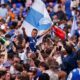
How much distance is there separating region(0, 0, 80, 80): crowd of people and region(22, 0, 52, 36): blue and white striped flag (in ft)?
0.47

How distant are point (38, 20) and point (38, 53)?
102 inches

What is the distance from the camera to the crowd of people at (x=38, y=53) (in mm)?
10906

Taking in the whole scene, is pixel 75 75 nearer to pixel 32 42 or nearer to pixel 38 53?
pixel 38 53

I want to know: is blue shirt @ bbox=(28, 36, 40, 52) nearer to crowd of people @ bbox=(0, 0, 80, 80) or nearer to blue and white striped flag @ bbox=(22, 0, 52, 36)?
crowd of people @ bbox=(0, 0, 80, 80)

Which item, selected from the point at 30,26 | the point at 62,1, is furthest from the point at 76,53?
the point at 62,1

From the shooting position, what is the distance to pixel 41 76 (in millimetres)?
10156

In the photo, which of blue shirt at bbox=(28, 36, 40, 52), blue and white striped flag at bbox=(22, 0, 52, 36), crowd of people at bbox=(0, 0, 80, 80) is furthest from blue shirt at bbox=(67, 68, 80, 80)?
blue and white striped flag at bbox=(22, 0, 52, 36)

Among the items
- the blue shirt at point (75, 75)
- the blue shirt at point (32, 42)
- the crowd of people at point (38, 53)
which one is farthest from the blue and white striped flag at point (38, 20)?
the blue shirt at point (75, 75)

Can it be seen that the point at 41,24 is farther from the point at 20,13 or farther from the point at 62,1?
the point at 62,1

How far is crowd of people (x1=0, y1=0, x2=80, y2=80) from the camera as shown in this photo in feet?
35.8

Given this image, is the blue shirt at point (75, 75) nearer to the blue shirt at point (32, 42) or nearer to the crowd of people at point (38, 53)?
the crowd of people at point (38, 53)

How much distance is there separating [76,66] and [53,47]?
2001 mm

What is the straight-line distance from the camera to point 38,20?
1550 centimetres

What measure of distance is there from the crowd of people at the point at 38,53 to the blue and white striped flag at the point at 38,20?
0.14m
